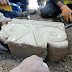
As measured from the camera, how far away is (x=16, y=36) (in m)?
0.94

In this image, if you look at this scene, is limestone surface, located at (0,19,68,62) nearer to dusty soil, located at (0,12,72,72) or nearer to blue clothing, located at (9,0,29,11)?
dusty soil, located at (0,12,72,72)

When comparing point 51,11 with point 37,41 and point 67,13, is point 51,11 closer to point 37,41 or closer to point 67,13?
point 67,13

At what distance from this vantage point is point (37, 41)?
86cm

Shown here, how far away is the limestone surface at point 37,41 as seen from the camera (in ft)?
2.78

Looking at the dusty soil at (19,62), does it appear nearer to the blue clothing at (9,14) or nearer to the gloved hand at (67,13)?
the gloved hand at (67,13)

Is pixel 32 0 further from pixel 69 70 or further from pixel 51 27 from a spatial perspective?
pixel 69 70

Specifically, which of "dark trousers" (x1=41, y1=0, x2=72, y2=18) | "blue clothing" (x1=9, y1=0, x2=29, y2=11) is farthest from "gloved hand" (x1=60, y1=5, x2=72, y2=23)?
"blue clothing" (x1=9, y1=0, x2=29, y2=11)

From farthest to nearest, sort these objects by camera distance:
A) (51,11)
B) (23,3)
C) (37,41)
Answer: (23,3) → (51,11) → (37,41)

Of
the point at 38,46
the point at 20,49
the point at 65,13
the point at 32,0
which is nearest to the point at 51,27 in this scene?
the point at 38,46

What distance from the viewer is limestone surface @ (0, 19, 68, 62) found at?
0.85 meters

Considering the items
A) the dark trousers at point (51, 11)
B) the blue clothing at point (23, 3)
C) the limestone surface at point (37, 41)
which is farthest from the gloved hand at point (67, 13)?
the blue clothing at point (23, 3)

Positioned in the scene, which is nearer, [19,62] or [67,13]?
[19,62]

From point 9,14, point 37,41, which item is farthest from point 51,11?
point 37,41

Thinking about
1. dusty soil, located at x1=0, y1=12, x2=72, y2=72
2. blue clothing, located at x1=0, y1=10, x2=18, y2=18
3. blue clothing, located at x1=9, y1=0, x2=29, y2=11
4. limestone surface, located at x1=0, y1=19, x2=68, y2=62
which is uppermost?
blue clothing, located at x1=9, y1=0, x2=29, y2=11
